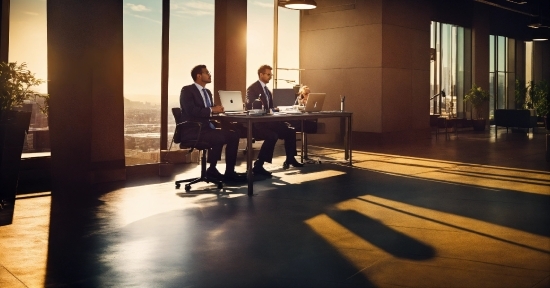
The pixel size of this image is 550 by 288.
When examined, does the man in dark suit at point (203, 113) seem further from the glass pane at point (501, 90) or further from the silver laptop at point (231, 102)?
the glass pane at point (501, 90)

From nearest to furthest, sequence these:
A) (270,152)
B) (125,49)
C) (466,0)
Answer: (270,152) < (125,49) < (466,0)

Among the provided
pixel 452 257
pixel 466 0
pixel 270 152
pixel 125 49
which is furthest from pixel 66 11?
pixel 466 0

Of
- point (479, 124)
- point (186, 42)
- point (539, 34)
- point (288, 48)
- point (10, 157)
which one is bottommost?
point (10, 157)

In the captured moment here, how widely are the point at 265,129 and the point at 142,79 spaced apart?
2261mm

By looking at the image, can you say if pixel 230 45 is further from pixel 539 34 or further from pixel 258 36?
pixel 539 34

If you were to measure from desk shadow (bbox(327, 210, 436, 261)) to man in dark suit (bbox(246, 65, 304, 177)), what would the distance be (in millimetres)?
2890

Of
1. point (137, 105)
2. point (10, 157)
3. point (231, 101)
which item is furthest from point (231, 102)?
point (10, 157)

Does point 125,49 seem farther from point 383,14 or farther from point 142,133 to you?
point 383,14

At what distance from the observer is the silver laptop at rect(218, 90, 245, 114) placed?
743 cm

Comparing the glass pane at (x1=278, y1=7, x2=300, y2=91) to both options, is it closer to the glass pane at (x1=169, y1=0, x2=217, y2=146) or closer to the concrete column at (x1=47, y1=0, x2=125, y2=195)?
the glass pane at (x1=169, y1=0, x2=217, y2=146)

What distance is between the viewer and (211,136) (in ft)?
23.4

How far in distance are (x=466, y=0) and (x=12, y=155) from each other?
15.4 meters

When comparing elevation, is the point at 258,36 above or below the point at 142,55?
above

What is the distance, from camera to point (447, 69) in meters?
17.5
